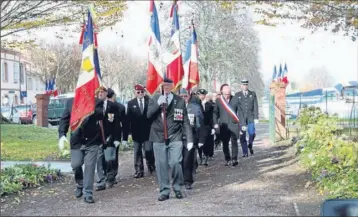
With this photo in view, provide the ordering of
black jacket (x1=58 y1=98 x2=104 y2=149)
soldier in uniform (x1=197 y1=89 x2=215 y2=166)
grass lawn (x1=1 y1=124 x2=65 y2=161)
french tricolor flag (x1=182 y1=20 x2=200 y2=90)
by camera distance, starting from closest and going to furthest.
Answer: black jacket (x1=58 y1=98 x2=104 y2=149) < french tricolor flag (x1=182 y1=20 x2=200 y2=90) < soldier in uniform (x1=197 y1=89 x2=215 y2=166) < grass lawn (x1=1 y1=124 x2=65 y2=161)

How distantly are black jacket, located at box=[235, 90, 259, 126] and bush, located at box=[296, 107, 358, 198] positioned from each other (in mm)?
1609

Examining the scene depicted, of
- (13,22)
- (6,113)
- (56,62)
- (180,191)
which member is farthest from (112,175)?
(56,62)

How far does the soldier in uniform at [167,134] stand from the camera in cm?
804

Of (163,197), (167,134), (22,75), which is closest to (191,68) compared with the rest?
(167,134)

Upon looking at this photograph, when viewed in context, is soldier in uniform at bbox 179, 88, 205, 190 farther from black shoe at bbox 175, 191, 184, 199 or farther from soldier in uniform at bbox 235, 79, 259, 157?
soldier in uniform at bbox 235, 79, 259, 157

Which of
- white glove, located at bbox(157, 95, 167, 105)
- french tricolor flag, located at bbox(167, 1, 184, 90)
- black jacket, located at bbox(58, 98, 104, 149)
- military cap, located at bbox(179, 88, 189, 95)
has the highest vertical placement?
french tricolor flag, located at bbox(167, 1, 184, 90)

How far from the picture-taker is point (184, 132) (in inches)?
326

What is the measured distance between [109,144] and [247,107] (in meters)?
4.39

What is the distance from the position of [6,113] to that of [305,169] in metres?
34.8

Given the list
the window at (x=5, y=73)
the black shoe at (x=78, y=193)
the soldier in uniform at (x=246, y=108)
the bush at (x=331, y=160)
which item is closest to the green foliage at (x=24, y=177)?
the black shoe at (x=78, y=193)

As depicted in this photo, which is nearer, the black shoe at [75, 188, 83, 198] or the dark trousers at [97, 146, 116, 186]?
the black shoe at [75, 188, 83, 198]

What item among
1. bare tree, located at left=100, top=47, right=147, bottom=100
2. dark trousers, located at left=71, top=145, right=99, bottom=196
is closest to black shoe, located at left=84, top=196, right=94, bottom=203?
dark trousers, located at left=71, top=145, right=99, bottom=196

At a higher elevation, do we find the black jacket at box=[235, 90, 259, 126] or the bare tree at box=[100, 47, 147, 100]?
the bare tree at box=[100, 47, 147, 100]

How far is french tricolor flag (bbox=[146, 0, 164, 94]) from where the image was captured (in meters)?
8.63
